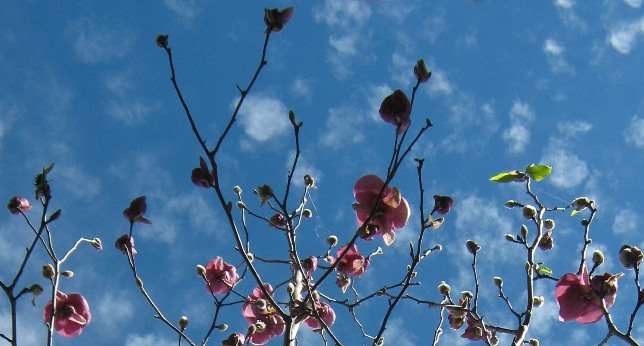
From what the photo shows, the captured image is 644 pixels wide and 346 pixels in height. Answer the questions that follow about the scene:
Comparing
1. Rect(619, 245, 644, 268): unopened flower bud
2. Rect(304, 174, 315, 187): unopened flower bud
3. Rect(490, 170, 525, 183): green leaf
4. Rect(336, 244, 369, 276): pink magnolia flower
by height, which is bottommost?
Rect(619, 245, 644, 268): unopened flower bud

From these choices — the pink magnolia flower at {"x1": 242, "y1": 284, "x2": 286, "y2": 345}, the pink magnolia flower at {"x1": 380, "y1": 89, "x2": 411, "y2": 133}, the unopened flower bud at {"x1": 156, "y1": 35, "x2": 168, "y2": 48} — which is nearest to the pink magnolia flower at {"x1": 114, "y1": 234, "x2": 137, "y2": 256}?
the pink magnolia flower at {"x1": 242, "y1": 284, "x2": 286, "y2": 345}

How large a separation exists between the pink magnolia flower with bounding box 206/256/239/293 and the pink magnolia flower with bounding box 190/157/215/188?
53.2 inches

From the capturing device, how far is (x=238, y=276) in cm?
332

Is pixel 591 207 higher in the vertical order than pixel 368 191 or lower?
higher

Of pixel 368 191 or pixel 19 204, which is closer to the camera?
pixel 368 191

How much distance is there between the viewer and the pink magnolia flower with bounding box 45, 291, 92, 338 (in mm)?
2936

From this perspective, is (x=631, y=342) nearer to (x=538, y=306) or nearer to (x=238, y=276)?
(x=538, y=306)

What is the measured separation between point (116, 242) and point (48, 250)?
0.91ft

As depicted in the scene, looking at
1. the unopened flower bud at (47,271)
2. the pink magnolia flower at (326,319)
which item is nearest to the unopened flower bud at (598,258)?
the pink magnolia flower at (326,319)

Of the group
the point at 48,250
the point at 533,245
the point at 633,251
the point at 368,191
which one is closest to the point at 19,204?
the point at 48,250

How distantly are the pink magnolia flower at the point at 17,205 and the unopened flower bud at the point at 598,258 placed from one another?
8.06 ft

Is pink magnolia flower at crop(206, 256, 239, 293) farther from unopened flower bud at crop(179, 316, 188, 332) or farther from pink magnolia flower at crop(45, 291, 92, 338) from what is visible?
pink magnolia flower at crop(45, 291, 92, 338)

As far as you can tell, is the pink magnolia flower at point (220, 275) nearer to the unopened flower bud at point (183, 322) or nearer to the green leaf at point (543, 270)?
the unopened flower bud at point (183, 322)

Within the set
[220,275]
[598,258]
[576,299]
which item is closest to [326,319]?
[220,275]
